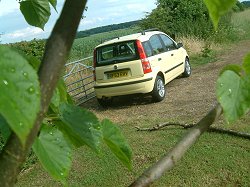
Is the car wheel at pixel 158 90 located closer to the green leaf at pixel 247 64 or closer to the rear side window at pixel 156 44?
the rear side window at pixel 156 44

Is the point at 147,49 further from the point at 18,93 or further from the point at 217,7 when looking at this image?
the point at 18,93

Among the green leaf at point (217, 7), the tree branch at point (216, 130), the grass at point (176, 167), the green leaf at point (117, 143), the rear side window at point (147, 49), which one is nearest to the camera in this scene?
the green leaf at point (217, 7)

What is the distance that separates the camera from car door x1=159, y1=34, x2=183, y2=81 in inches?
392

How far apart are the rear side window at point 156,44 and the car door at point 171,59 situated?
17 centimetres

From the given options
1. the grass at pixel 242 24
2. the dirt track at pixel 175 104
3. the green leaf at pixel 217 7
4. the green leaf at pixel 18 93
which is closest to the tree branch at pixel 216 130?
the dirt track at pixel 175 104

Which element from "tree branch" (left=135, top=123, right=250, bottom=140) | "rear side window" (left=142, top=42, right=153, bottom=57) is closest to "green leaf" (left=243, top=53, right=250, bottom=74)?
"tree branch" (left=135, top=123, right=250, bottom=140)

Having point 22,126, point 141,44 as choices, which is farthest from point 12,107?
point 141,44

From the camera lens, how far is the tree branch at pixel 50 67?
0.42 m

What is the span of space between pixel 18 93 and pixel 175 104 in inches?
336

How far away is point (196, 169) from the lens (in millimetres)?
5324

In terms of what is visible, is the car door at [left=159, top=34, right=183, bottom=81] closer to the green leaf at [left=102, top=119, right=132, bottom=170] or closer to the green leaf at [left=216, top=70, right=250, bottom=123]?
the green leaf at [left=102, top=119, right=132, bottom=170]

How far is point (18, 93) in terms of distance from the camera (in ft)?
1.19

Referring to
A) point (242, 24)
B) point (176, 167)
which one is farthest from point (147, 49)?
point (242, 24)

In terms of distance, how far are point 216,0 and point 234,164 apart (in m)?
5.14
